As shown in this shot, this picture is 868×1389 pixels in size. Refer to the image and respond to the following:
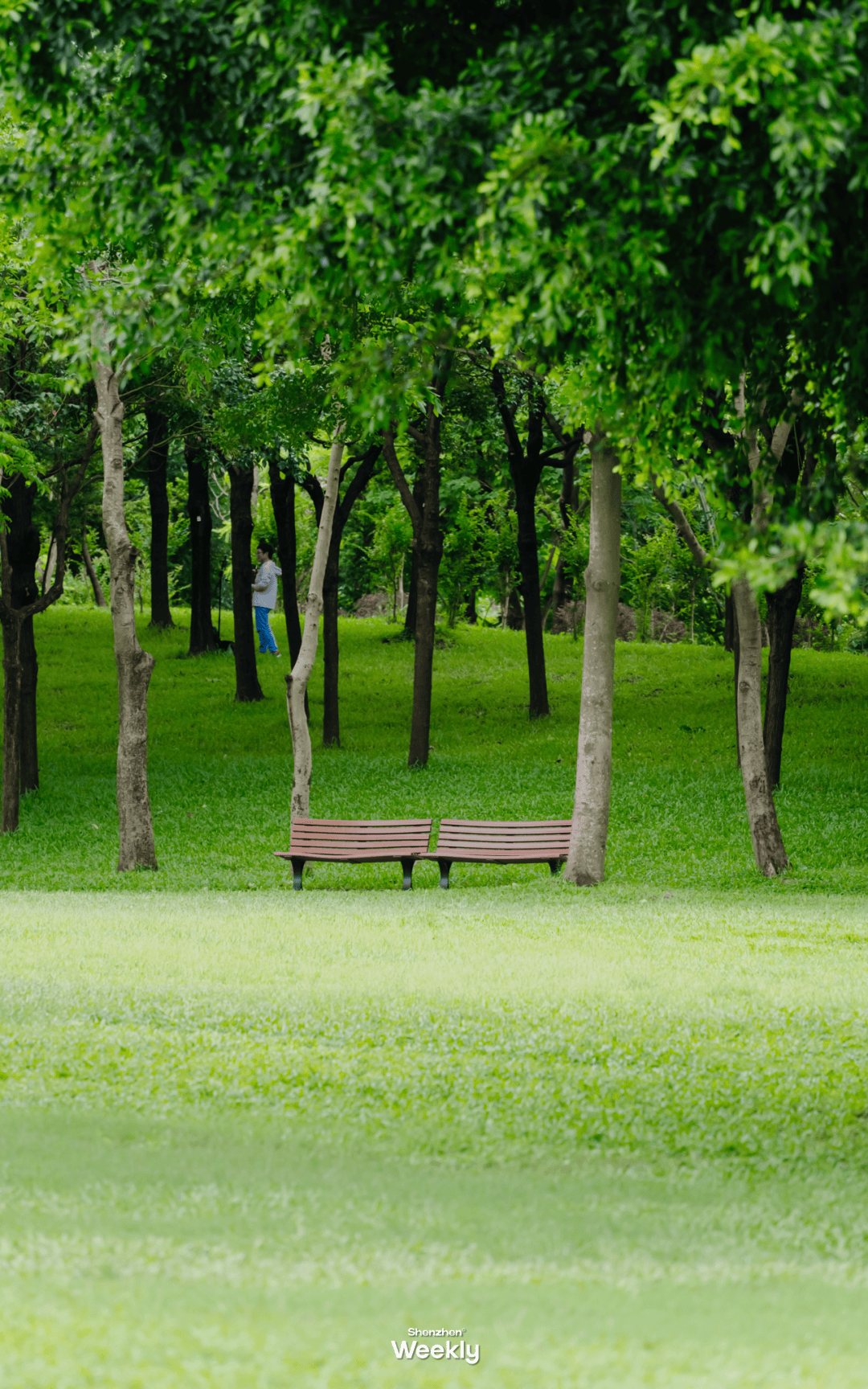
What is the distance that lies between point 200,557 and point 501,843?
18714 mm

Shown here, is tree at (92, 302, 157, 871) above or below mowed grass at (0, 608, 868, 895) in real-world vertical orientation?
above

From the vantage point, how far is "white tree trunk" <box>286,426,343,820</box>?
16.7 metres

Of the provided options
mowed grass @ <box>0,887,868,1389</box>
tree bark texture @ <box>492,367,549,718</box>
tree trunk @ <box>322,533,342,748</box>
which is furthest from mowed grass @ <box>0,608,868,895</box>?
mowed grass @ <box>0,887,868,1389</box>

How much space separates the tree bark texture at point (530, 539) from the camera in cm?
2612

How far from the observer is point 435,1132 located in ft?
19.2

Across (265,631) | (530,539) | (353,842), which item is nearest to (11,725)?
(353,842)

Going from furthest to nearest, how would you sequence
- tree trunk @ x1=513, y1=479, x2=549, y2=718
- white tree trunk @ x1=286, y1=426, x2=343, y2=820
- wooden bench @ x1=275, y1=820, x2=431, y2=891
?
1. tree trunk @ x1=513, y1=479, x2=549, y2=718
2. white tree trunk @ x1=286, y1=426, x2=343, y2=820
3. wooden bench @ x1=275, y1=820, x2=431, y2=891

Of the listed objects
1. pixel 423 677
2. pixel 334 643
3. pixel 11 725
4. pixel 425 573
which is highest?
pixel 425 573

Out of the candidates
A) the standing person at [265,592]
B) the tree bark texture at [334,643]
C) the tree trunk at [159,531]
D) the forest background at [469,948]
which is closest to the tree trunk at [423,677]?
the tree bark texture at [334,643]

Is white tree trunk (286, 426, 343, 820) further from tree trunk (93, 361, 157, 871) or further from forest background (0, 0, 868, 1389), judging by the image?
forest background (0, 0, 868, 1389)

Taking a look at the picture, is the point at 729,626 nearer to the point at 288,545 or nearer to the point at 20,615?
the point at 288,545

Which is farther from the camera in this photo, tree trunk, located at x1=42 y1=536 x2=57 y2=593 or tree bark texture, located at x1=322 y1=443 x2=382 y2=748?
tree bark texture, located at x1=322 y1=443 x2=382 y2=748

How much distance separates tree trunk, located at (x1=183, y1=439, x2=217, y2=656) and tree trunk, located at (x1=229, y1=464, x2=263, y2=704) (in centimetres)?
167

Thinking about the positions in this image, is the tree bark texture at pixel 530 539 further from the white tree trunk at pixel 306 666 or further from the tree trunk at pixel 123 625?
the tree trunk at pixel 123 625
